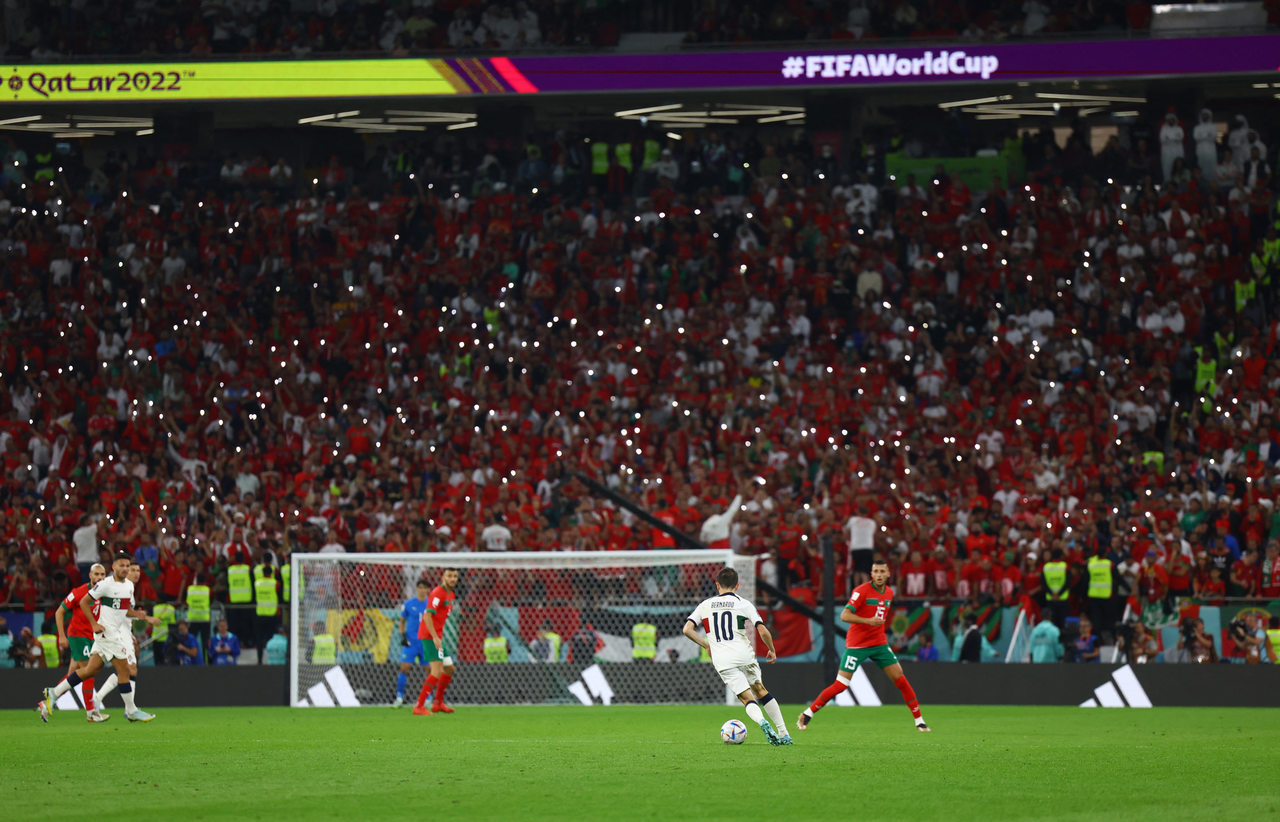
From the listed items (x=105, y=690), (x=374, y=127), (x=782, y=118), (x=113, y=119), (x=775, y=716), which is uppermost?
(x=113, y=119)

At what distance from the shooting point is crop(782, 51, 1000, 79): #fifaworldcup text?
104 ft

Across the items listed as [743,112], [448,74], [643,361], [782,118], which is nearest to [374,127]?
[448,74]

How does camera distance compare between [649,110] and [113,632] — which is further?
[649,110]

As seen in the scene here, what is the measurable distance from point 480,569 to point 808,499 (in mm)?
5831

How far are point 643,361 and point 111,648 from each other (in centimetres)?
1333

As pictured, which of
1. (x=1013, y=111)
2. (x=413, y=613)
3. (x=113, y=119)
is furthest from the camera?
(x=113, y=119)

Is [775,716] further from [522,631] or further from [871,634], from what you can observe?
[522,631]

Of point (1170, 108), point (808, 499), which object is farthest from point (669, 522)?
point (1170, 108)

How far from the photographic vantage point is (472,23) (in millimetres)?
35406

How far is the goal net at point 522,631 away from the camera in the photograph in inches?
953

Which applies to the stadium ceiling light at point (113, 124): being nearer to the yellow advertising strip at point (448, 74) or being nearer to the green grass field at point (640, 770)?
the yellow advertising strip at point (448, 74)

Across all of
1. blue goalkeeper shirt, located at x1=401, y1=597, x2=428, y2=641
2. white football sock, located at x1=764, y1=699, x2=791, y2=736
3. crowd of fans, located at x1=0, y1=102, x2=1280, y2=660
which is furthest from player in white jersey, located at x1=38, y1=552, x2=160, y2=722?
white football sock, located at x1=764, y1=699, x2=791, y2=736

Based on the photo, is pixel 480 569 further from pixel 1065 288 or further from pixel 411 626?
Result: pixel 1065 288

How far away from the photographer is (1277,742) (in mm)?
15383
